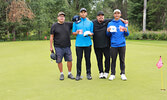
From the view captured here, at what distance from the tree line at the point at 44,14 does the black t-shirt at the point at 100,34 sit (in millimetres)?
18041

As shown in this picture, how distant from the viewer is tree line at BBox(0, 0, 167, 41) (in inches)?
854

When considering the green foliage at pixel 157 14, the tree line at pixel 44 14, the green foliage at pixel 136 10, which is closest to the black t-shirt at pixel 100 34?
the tree line at pixel 44 14

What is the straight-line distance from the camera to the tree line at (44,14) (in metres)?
21.7

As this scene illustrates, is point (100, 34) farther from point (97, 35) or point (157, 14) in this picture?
point (157, 14)

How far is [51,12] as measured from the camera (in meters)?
32.2

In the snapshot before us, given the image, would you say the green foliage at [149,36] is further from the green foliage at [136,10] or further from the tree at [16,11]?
the tree at [16,11]

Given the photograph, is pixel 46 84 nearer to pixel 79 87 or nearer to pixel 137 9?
pixel 79 87

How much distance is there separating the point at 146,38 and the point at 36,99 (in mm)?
20807

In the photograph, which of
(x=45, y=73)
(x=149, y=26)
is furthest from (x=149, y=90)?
(x=149, y=26)

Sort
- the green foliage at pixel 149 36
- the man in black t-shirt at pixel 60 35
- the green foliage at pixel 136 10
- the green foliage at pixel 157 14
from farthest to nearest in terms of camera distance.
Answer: the green foliage at pixel 136 10 < the green foliage at pixel 157 14 < the green foliage at pixel 149 36 < the man in black t-shirt at pixel 60 35

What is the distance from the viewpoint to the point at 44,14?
28234 mm

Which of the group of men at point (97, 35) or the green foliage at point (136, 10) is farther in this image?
the green foliage at point (136, 10)

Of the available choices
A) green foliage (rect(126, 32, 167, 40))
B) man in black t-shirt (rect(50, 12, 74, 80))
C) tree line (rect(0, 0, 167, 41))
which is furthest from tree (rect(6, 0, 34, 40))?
man in black t-shirt (rect(50, 12, 74, 80))

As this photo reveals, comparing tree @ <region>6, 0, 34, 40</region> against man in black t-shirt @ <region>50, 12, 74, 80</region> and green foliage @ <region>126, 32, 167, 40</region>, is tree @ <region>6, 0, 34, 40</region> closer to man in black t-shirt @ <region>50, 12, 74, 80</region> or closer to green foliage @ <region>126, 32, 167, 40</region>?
green foliage @ <region>126, 32, 167, 40</region>
